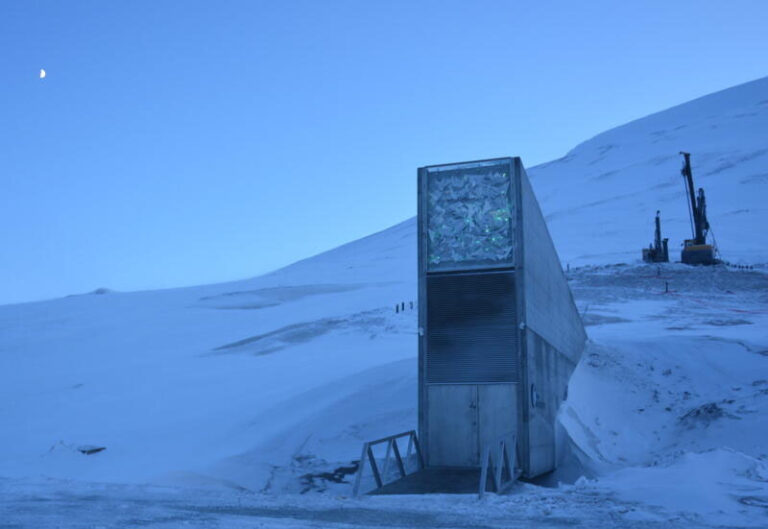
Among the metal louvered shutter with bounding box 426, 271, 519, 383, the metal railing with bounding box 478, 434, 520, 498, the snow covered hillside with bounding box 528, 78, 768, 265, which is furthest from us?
the snow covered hillside with bounding box 528, 78, 768, 265

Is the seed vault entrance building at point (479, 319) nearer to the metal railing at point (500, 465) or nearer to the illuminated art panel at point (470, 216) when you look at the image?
the illuminated art panel at point (470, 216)

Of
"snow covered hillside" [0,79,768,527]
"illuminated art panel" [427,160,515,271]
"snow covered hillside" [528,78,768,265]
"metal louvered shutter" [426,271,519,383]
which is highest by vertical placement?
"snow covered hillside" [528,78,768,265]

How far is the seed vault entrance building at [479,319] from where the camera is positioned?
12.3 meters

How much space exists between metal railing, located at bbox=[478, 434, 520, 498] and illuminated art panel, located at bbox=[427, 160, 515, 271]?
10.4 feet

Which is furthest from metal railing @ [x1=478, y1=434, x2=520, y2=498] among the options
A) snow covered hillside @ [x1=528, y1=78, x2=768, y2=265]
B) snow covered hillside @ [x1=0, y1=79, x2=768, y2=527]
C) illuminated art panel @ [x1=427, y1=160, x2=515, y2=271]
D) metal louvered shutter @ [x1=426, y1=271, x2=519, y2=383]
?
snow covered hillside @ [x1=528, y1=78, x2=768, y2=265]

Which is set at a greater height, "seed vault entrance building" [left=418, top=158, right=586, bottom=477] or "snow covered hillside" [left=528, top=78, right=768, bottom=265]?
"snow covered hillside" [left=528, top=78, right=768, bottom=265]

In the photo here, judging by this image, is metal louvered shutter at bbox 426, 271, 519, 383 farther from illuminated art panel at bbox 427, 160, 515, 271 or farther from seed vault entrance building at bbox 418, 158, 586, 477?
illuminated art panel at bbox 427, 160, 515, 271

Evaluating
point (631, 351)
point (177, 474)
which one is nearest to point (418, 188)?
point (177, 474)

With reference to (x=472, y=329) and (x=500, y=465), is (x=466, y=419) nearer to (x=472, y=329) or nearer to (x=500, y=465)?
(x=472, y=329)

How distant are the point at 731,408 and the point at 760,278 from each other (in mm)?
31635

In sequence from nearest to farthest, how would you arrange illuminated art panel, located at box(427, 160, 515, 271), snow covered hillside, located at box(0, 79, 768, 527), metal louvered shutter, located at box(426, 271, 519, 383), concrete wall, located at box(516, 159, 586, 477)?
snow covered hillside, located at box(0, 79, 768, 527)
concrete wall, located at box(516, 159, 586, 477)
metal louvered shutter, located at box(426, 271, 519, 383)
illuminated art panel, located at box(427, 160, 515, 271)

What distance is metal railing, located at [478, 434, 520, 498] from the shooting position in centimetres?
917

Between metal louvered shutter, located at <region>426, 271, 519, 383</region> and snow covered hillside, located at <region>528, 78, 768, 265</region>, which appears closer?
metal louvered shutter, located at <region>426, 271, 519, 383</region>

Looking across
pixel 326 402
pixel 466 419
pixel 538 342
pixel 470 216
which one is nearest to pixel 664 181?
pixel 326 402
